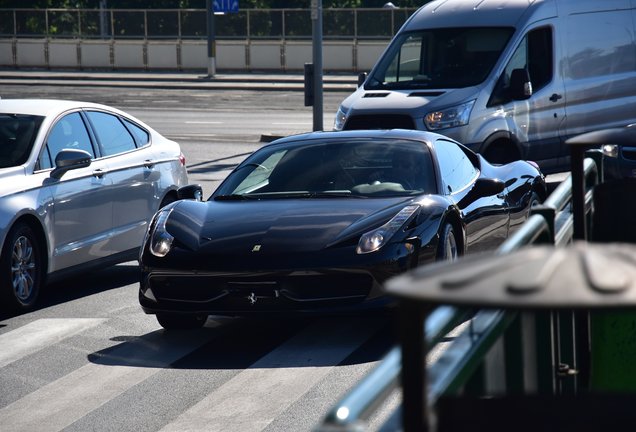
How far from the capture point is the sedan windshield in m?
9.31

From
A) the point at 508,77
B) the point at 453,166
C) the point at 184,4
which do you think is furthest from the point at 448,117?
the point at 184,4

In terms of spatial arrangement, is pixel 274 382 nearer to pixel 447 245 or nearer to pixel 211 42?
pixel 447 245

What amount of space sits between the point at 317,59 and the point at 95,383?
576 inches

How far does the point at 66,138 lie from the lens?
32.2ft

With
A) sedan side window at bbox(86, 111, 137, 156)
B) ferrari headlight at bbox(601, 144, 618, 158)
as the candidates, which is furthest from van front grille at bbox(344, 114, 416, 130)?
sedan side window at bbox(86, 111, 137, 156)

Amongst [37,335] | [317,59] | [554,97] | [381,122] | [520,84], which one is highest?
[317,59]

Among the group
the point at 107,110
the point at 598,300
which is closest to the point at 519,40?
the point at 107,110

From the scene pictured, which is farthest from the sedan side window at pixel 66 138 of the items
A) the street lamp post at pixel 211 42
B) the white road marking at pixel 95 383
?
the street lamp post at pixel 211 42

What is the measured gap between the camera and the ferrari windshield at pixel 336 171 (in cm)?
859

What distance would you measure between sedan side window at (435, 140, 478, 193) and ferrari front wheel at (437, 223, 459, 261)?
40 centimetres

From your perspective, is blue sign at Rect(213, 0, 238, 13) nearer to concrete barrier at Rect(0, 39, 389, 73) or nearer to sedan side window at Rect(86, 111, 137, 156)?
concrete barrier at Rect(0, 39, 389, 73)

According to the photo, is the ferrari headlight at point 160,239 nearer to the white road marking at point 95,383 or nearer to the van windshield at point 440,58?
the white road marking at point 95,383

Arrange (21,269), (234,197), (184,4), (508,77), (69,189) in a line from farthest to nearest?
(184,4) < (508,77) < (69,189) < (21,269) < (234,197)

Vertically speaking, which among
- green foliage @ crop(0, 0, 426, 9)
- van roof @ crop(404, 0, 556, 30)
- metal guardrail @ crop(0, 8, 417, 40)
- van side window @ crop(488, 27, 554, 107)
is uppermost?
green foliage @ crop(0, 0, 426, 9)
